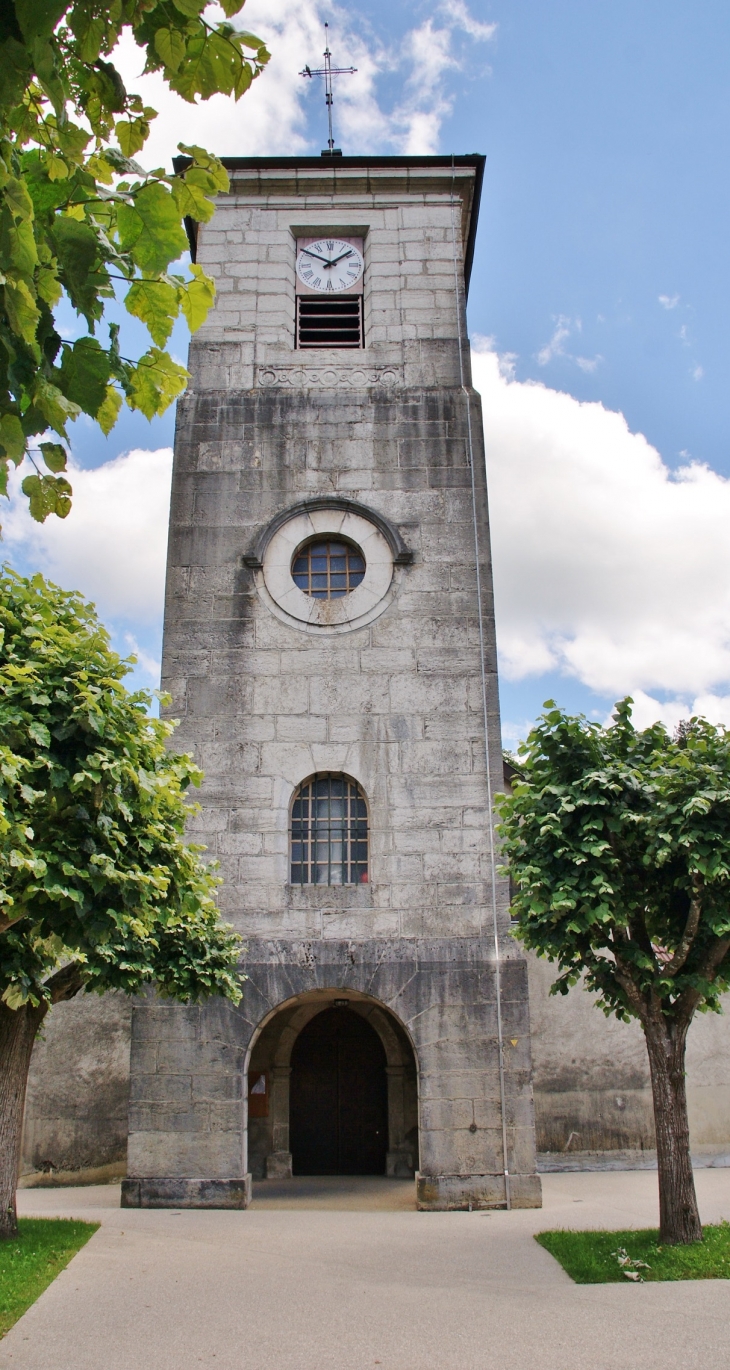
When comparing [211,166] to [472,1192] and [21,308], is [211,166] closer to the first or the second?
[21,308]

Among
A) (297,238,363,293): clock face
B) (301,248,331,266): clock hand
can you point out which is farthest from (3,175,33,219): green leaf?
(301,248,331,266): clock hand

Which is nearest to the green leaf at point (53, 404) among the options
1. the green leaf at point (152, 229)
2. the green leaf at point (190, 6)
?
the green leaf at point (152, 229)

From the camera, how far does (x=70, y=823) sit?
25.9 feet

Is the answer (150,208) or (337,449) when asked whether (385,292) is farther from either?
(150,208)

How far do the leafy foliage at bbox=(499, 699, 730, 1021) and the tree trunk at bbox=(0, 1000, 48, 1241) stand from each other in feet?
16.6

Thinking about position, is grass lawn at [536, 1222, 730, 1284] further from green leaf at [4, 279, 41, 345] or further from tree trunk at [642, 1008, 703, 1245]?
green leaf at [4, 279, 41, 345]

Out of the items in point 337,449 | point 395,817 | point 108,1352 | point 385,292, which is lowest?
point 108,1352

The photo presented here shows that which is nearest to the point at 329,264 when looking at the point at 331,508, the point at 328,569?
the point at 331,508

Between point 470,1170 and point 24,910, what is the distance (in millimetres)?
7615

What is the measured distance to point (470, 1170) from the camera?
12508 millimetres

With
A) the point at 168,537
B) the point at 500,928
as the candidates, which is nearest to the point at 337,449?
the point at 168,537

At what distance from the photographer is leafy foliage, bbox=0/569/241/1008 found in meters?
7.38

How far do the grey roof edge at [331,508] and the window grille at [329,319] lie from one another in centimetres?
310

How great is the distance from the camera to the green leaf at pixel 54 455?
368cm
